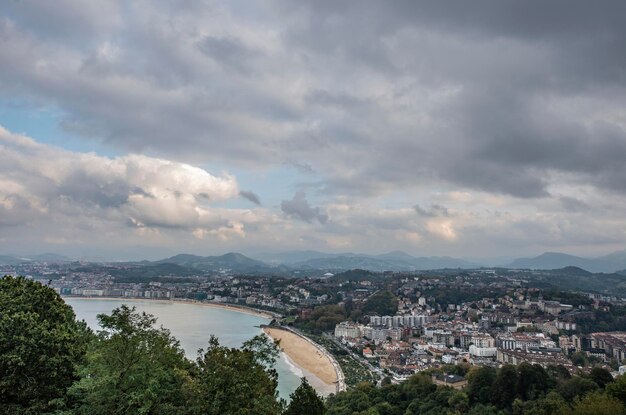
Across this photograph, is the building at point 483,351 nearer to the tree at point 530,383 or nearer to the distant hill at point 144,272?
the tree at point 530,383

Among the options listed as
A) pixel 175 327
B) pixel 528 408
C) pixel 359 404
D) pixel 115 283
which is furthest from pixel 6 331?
pixel 115 283

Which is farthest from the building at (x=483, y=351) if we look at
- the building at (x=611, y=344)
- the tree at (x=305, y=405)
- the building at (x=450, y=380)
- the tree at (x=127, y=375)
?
the tree at (x=127, y=375)

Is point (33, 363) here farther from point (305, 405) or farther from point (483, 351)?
point (483, 351)

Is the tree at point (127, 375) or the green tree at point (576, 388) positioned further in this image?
the green tree at point (576, 388)

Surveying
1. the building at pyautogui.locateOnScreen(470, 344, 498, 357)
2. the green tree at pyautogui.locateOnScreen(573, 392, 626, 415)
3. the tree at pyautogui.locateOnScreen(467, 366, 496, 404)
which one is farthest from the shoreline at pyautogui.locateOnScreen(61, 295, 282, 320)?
the green tree at pyautogui.locateOnScreen(573, 392, 626, 415)

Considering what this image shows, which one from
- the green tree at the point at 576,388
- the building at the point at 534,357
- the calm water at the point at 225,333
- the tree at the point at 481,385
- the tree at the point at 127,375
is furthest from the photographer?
the building at the point at 534,357

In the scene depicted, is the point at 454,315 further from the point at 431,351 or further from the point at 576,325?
the point at 431,351

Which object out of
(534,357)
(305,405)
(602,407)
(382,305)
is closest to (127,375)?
(305,405)
